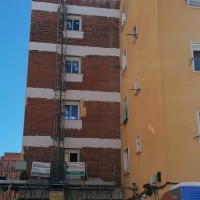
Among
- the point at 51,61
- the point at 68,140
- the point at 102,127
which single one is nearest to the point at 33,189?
the point at 68,140

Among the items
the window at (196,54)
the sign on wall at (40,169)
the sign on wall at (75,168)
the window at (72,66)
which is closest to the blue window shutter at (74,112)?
the window at (72,66)

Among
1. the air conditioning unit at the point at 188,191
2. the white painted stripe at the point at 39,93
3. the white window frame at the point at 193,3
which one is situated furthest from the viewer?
the white painted stripe at the point at 39,93

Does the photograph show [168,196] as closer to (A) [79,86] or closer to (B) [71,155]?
(B) [71,155]

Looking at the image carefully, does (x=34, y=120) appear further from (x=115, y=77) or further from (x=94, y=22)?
(x=94, y=22)

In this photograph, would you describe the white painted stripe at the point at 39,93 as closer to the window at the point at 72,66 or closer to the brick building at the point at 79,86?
the brick building at the point at 79,86

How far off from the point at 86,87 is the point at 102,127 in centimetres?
246

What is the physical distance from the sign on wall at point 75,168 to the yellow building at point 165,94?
7.33ft

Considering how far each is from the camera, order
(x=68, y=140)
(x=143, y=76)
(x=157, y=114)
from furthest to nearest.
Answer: (x=68, y=140) → (x=143, y=76) → (x=157, y=114)

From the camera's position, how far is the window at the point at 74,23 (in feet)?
84.4

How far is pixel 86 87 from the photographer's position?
24.2m

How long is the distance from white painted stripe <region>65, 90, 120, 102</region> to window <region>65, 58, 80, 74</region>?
132 centimetres

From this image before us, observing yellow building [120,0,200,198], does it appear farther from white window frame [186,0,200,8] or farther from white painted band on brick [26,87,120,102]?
white painted band on brick [26,87,120,102]

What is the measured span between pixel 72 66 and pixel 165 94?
9.15 metres

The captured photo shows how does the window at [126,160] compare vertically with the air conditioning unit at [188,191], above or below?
above
